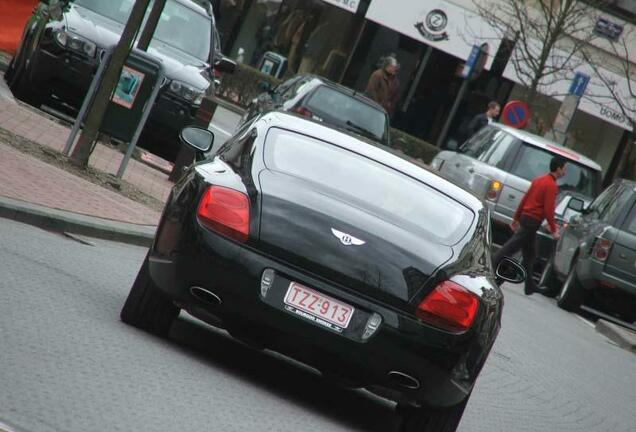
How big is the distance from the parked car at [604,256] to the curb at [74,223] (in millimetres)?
9408

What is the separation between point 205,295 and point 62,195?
16.9ft

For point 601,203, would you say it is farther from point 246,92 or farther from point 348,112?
point 246,92

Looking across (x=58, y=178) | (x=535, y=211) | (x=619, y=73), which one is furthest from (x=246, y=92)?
(x=58, y=178)

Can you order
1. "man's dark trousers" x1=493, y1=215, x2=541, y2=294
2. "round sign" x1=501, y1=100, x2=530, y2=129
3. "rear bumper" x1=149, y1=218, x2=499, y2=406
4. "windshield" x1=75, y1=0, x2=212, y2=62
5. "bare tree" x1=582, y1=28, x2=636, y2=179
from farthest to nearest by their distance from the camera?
1. "bare tree" x1=582, y1=28, x2=636, y2=179
2. "round sign" x1=501, y1=100, x2=530, y2=129
3. "man's dark trousers" x1=493, y1=215, x2=541, y2=294
4. "windshield" x1=75, y1=0, x2=212, y2=62
5. "rear bumper" x1=149, y1=218, x2=499, y2=406

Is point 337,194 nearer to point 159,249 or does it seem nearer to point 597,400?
point 159,249

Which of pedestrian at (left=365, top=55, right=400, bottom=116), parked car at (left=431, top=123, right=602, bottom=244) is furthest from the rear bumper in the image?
pedestrian at (left=365, top=55, right=400, bottom=116)

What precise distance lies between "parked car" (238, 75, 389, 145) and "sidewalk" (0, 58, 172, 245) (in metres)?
3.11

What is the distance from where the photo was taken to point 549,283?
926 inches

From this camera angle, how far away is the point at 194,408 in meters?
7.05

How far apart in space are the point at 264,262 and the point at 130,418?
1.44 metres

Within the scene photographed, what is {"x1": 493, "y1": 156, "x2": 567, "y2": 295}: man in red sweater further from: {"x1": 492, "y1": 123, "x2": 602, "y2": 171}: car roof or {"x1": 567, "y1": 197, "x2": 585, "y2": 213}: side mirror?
{"x1": 492, "y1": 123, "x2": 602, "y2": 171}: car roof

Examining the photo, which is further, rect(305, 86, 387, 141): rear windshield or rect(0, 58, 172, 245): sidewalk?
rect(305, 86, 387, 141): rear windshield

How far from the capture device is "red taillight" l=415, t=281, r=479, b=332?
771cm

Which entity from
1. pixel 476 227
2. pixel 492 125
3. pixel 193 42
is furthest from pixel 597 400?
pixel 492 125
